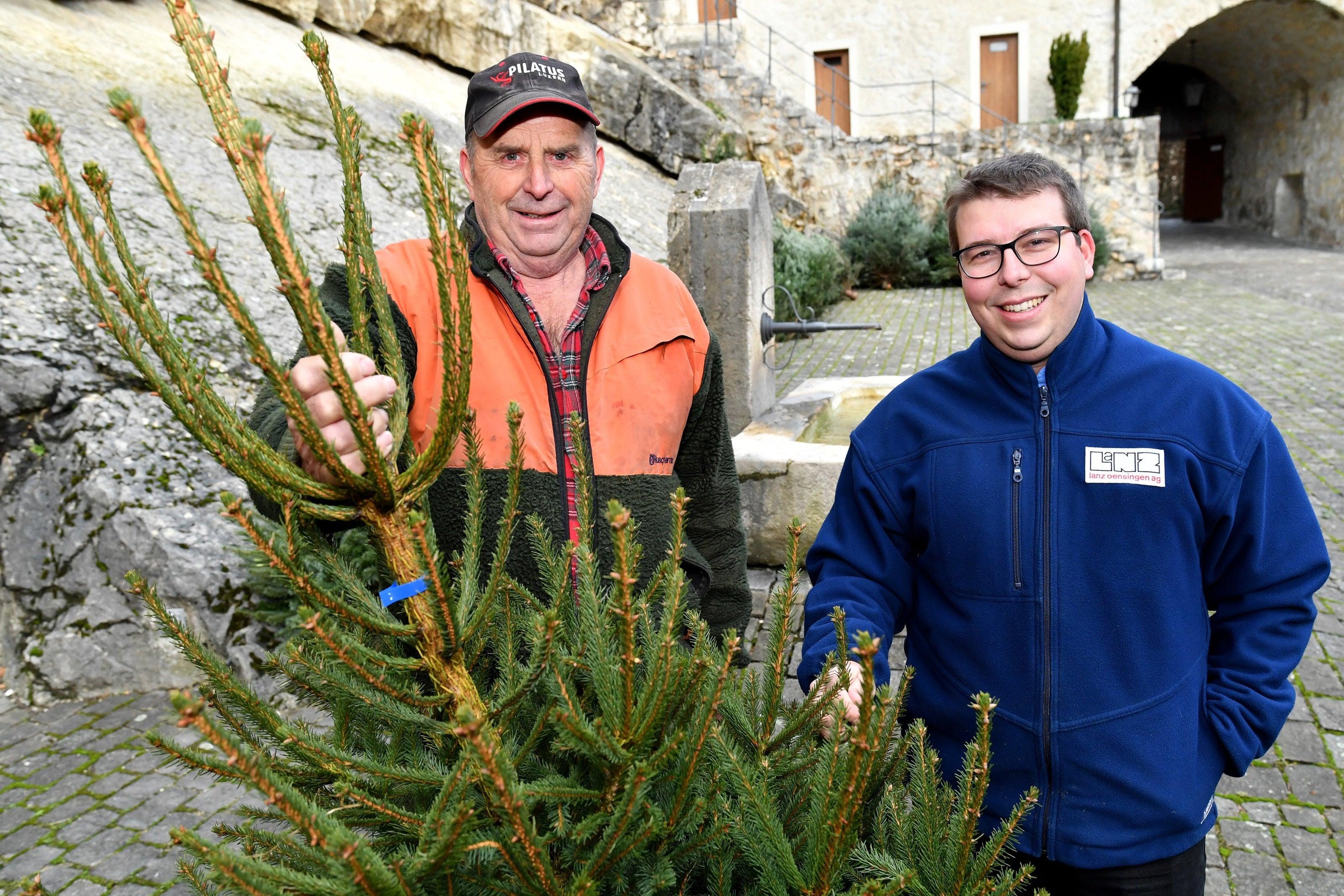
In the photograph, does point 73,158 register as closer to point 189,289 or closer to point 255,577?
point 189,289

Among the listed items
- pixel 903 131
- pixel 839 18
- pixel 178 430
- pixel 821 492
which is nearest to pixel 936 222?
pixel 903 131

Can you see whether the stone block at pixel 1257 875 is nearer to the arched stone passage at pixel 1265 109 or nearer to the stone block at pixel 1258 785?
the stone block at pixel 1258 785

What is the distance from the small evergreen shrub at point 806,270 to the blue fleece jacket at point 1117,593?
9479 mm

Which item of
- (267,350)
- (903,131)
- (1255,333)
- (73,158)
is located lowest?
(1255,333)

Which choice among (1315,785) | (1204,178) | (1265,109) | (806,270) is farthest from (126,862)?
(1204,178)

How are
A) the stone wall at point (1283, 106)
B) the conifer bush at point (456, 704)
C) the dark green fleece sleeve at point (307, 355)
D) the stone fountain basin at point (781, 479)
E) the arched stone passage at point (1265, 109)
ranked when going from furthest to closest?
the arched stone passage at point (1265, 109), the stone wall at point (1283, 106), the stone fountain basin at point (781, 479), the dark green fleece sleeve at point (307, 355), the conifer bush at point (456, 704)

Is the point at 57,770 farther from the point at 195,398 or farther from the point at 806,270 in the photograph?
the point at 806,270

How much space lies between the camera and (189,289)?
5.86 m

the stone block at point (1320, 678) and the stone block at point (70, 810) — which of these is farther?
the stone block at point (1320, 678)

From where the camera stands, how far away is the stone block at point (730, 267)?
6.22 metres

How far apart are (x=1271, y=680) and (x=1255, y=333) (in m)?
11.5

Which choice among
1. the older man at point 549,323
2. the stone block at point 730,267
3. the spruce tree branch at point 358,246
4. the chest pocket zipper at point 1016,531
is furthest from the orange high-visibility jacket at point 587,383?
the stone block at point 730,267

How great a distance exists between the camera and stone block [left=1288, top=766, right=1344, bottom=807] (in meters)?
3.37

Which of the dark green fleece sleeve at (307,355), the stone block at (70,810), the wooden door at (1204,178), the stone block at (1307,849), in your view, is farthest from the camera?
the wooden door at (1204,178)
